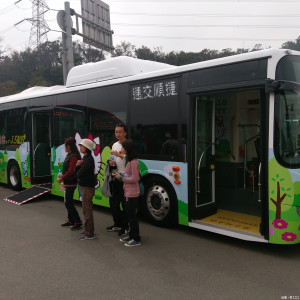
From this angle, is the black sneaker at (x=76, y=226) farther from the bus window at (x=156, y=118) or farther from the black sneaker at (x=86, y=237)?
the bus window at (x=156, y=118)

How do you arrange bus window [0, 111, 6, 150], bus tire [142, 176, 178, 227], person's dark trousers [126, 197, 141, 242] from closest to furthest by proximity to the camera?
person's dark trousers [126, 197, 141, 242], bus tire [142, 176, 178, 227], bus window [0, 111, 6, 150]

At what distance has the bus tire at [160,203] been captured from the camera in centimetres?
569

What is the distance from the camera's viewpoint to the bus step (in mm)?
8258

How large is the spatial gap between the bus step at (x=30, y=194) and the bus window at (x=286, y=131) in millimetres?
6069

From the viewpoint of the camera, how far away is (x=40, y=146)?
9156mm

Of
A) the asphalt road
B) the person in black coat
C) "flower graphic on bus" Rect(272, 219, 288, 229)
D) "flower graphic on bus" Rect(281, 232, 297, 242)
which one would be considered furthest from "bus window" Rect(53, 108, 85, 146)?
"flower graphic on bus" Rect(281, 232, 297, 242)

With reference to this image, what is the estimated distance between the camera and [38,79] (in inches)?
1861

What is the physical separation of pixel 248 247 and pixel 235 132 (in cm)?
251

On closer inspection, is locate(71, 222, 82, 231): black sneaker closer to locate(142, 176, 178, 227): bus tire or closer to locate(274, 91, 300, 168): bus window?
locate(142, 176, 178, 227): bus tire

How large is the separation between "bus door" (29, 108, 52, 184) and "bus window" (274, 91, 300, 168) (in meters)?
6.38

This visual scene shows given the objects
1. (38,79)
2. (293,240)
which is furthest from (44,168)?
(38,79)

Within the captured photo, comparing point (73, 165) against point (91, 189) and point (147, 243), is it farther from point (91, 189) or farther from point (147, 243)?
point (147, 243)

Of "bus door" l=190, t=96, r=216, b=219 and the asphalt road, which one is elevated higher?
"bus door" l=190, t=96, r=216, b=219

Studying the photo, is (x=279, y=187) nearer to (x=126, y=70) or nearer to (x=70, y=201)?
(x=70, y=201)
